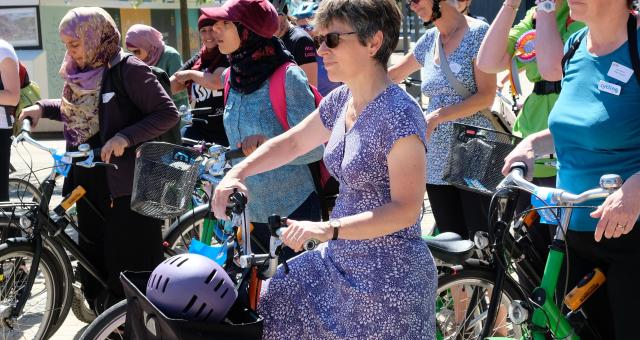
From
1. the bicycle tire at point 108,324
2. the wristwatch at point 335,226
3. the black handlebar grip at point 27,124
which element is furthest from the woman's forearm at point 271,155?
the black handlebar grip at point 27,124

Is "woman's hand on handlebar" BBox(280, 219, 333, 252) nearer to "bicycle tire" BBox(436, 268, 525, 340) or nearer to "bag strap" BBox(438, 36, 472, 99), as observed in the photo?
"bicycle tire" BBox(436, 268, 525, 340)

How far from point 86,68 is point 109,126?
0.34 metres

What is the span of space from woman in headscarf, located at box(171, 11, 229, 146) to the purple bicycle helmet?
3.73m

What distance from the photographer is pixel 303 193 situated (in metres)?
4.71

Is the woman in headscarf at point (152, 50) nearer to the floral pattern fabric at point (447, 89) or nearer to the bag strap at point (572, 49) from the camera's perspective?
the floral pattern fabric at point (447, 89)

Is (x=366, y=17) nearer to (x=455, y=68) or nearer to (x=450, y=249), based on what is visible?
(x=450, y=249)

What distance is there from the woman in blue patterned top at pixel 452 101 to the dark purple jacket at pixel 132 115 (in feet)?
4.46

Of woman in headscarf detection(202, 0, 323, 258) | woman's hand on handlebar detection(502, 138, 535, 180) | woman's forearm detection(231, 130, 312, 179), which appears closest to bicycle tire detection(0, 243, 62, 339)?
woman in headscarf detection(202, 0, 323, 258)

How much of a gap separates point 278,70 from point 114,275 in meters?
1.45

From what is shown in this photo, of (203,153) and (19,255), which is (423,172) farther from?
(19,255)

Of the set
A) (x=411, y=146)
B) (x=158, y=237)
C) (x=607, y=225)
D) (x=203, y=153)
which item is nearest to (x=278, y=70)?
(x=203, y=153)

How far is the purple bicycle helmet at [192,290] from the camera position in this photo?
273cm

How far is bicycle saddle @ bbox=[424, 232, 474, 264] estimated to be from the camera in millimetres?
3793

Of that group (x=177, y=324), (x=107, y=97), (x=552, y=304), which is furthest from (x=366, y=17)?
(x=107, y=97)
